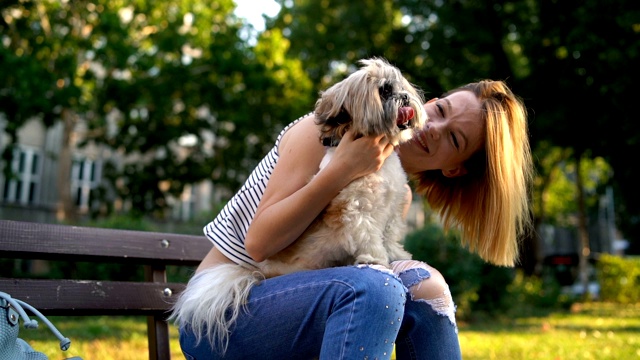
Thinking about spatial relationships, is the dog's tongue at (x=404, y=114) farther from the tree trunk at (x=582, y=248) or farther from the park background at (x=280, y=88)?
the tree trunk at (x=582, y=248)

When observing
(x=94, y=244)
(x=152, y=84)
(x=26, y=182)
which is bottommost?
(x=26, y=182)

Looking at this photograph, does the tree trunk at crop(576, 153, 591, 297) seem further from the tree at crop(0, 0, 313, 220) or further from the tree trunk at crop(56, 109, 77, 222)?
the tree trunk at crop(56, 109, 77, 222)

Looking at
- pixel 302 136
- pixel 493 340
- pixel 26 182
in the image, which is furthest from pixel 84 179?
pixel 302 136

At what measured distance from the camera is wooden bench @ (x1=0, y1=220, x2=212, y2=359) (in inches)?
102

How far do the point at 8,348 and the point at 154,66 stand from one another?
19854mm

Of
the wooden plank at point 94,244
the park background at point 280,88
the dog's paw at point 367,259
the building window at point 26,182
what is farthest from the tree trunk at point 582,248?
the dog's paw at point 367,259

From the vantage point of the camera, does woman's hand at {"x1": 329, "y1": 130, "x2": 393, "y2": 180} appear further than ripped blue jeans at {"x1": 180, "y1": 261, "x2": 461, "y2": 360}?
Yes

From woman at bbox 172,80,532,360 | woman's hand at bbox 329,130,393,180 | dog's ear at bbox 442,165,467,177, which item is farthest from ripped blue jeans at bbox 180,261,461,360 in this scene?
dog's ear at bbox 442,165,467,177

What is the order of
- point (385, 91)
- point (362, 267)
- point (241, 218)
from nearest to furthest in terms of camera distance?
point (362, 267)
point (385, 91)
point (241, 218)

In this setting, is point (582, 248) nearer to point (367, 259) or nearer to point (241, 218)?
point (367, 259)

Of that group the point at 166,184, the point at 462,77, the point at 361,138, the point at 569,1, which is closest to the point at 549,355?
the point at 361,138

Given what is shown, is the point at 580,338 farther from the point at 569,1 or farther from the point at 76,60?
the point at 76,60

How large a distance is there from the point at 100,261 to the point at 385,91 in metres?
1.40

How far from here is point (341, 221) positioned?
270 centimetres
